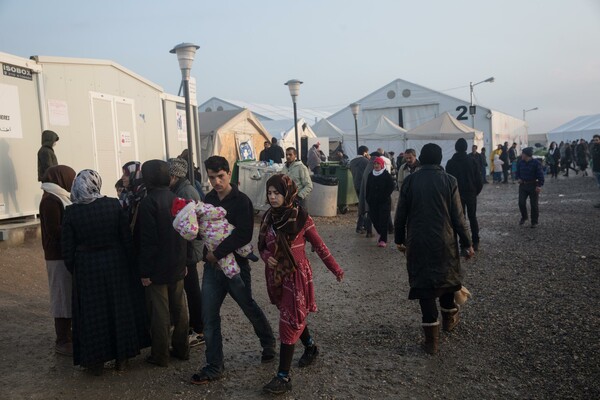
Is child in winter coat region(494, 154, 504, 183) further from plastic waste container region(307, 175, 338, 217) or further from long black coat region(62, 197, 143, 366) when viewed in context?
long black coat region(62, 197, 143, 366)

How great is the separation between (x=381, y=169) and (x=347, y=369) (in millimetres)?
5845

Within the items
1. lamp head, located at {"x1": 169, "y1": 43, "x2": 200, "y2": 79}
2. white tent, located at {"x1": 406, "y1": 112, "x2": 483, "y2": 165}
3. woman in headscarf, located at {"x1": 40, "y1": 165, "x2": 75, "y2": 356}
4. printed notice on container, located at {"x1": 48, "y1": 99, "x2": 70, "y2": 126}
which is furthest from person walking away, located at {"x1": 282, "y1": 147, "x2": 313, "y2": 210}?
white tent, located at {"x1": 406, "y1": 112, "x2": 483, "y2": 165}

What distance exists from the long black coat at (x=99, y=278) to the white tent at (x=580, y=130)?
51247 millimetres

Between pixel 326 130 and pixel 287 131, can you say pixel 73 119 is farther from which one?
pixel 326 130

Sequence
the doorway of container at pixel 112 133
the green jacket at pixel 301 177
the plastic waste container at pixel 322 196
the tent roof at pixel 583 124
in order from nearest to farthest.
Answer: the green jacket at pixel 301 177 → the doorway of container at pixel 112 133 → the plastic waste container at pixel 322 196 → the tent roof at pixel 583 124

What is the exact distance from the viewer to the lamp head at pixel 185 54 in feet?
27.9

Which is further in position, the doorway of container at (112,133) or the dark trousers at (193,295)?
the doorway of container at (112,133)

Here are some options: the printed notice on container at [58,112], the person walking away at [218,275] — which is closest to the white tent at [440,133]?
the printed notice on container at [58,112]

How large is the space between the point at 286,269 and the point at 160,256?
101cm

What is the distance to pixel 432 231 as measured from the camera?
15.3 ft

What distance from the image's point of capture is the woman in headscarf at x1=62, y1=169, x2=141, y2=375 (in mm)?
4031

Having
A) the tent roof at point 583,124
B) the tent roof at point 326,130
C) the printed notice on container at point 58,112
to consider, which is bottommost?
the printed notice on container at point 58,112

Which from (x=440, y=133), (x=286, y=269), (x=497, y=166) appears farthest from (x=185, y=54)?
(x=497, y=166)

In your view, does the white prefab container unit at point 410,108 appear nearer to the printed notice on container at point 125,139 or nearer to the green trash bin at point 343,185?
the green trash bin at point 343,185
